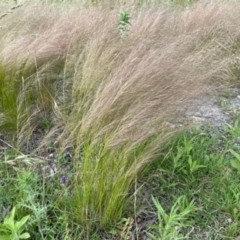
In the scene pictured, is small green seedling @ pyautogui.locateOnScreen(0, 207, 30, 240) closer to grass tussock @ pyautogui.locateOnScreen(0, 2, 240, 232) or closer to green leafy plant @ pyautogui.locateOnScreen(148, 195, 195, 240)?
grass tussock @ pyautogui.locateOnScreen(0, 2, 240, 232)

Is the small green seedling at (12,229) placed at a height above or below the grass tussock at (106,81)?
below

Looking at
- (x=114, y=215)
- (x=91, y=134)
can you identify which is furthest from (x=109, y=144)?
(x=114, y=215)

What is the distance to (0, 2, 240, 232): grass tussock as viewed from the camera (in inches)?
47.3

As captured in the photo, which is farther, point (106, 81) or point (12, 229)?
point (106, 81)

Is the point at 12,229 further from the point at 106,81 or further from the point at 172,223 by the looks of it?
the point at 106,81

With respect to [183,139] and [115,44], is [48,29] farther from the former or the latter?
[183,139]

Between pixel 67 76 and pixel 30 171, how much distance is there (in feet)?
2.19

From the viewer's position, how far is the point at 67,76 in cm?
181

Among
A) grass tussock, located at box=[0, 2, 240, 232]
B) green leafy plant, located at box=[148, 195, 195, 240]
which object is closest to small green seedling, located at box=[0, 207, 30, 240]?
grass tussock, located at box=[0, 2, 240, 232]

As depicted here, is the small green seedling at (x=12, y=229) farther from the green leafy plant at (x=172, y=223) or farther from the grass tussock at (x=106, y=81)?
the green leafy plant at (x=172, y=223)

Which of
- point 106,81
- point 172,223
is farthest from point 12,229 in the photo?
point 106,81

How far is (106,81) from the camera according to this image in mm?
1441

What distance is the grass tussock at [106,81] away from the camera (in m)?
1.20

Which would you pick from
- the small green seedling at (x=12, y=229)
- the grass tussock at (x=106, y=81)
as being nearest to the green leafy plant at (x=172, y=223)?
Answer: the grass tussock at (x=106, y=81)
